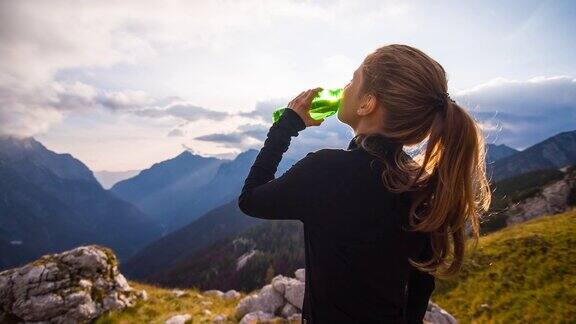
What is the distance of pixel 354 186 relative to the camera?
7.96 ft

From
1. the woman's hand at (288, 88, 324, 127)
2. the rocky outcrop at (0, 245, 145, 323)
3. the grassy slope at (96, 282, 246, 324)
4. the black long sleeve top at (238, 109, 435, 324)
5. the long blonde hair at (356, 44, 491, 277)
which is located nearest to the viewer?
the black long sleeve top at (238, 109, 435, 324)

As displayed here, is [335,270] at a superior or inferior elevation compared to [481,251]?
superior

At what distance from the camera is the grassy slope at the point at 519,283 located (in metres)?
17.5

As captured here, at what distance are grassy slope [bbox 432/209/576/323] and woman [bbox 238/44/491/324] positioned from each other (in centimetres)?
1753

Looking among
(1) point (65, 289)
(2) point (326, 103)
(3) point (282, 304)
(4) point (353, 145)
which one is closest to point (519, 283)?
(3) point (282, 304)

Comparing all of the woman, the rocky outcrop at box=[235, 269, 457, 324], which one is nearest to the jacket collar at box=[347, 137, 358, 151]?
the woman

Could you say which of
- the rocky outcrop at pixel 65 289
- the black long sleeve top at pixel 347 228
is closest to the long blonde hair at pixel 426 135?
the black long sleeve top at pixel 347 228

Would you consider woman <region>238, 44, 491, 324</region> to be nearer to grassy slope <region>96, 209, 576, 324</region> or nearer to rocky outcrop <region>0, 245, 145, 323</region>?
grassy slope <region>96, 209, 576, 324</region>

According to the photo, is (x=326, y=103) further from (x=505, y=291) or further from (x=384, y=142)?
(x=505, y=291)

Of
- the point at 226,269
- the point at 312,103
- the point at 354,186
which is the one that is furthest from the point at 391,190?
the point at 226,269

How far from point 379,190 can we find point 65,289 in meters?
14.9

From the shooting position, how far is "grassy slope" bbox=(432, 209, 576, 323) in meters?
17.5

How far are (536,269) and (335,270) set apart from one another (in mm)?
24805

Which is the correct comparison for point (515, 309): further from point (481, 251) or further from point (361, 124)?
point (361, 124)
